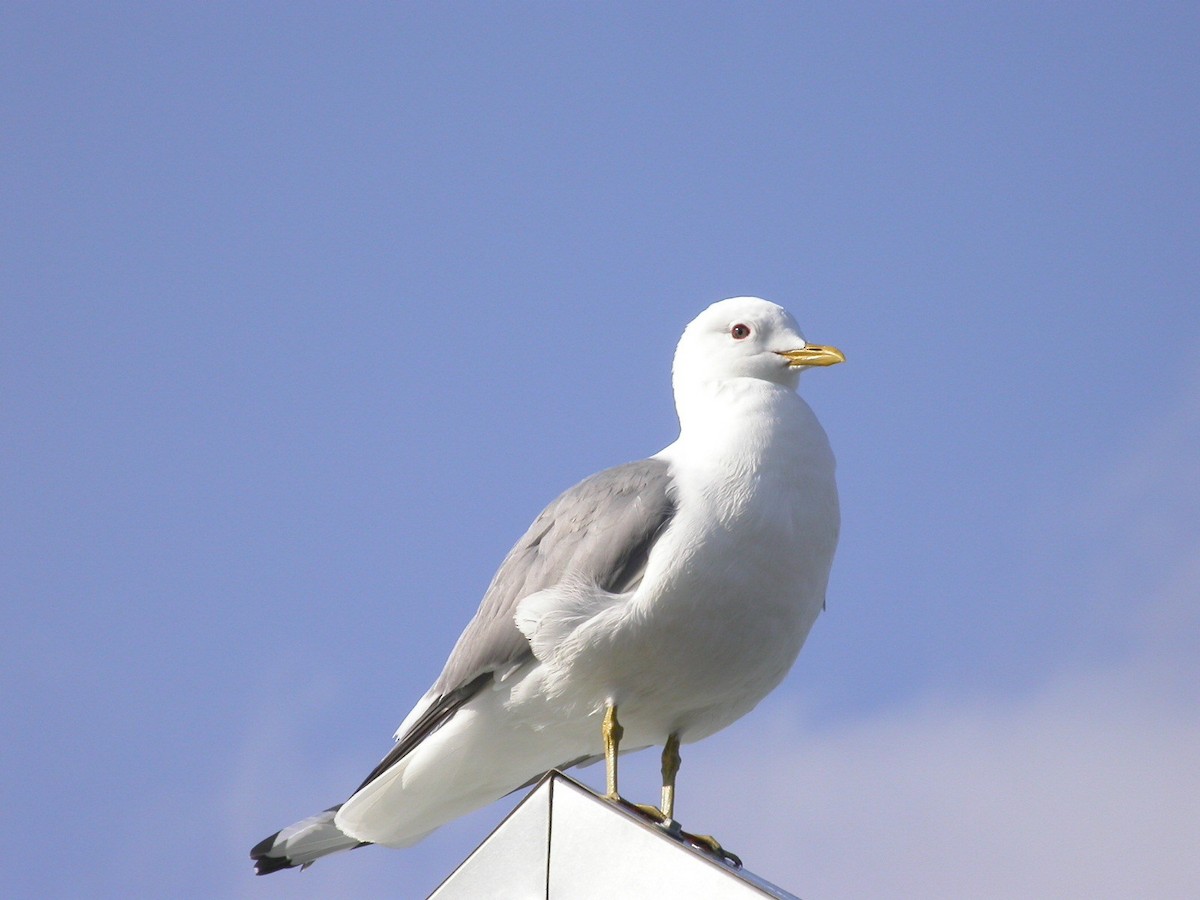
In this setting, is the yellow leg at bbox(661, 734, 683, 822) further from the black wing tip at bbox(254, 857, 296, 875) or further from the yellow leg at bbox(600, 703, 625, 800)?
the black wing tip at bbox(254, 857, 296, 875)

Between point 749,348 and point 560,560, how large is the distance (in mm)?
1417

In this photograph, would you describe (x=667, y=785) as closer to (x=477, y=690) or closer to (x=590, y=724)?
(x=590, y=724)

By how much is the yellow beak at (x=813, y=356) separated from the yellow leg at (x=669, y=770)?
182 cm

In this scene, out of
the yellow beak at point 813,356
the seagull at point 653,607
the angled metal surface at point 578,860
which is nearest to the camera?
the angled metal surface at point 578,860

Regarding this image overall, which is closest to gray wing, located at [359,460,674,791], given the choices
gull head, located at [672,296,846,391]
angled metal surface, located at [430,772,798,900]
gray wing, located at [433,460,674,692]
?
gray wing, located at [433,460,674,692]

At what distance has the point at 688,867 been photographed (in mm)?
4789

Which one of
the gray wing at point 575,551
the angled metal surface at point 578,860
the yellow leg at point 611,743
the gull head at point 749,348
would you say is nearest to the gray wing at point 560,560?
the gray wing at point 575,551

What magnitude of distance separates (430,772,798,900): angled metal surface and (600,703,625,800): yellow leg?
5.19 ft

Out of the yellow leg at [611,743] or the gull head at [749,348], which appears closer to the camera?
the yellow leg at [611,743]

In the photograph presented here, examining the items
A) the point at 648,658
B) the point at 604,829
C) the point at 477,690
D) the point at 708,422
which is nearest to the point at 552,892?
the point at 604,829

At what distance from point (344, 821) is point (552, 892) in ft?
9.50

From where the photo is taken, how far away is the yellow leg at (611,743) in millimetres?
6582

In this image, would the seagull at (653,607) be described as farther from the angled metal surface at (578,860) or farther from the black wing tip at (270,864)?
the angled metal surface at (578,860)

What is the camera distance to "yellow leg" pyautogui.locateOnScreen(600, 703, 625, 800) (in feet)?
21.6
